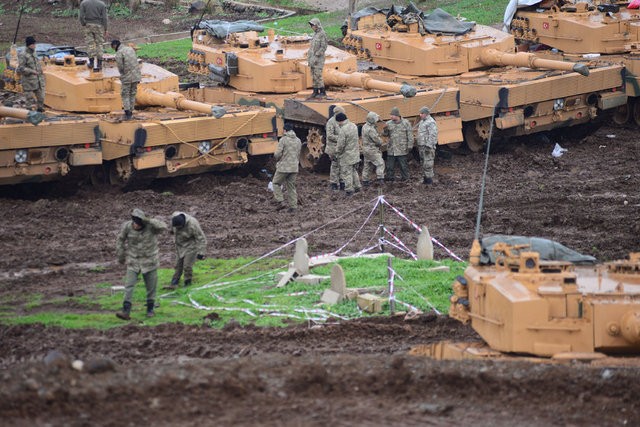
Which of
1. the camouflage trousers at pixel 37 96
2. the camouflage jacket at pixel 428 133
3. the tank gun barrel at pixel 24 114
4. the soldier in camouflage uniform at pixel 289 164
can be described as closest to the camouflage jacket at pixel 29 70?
the camouflage trousers at pixel 37 96

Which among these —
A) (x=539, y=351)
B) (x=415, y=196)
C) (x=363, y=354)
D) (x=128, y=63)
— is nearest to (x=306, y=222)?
(x=415, y=196)

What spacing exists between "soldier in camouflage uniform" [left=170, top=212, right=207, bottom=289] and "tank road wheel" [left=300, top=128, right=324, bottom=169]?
7.07 metres

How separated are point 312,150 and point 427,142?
2.24 metres

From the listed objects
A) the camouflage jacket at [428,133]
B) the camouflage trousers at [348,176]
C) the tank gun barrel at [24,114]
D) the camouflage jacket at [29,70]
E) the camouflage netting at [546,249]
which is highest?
the camouflage netting at [546,249]

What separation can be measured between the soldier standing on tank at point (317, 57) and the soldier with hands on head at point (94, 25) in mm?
3393

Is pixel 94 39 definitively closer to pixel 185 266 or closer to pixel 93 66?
pixel 93 66

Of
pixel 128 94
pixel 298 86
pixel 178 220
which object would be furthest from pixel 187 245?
pixel 298 86

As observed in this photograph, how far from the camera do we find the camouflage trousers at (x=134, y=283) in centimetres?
1312

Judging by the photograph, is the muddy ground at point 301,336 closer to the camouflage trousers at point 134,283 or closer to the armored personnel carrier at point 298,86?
the camouflage trousers at point 134,283

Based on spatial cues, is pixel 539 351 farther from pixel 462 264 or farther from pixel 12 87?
pixel 12 87

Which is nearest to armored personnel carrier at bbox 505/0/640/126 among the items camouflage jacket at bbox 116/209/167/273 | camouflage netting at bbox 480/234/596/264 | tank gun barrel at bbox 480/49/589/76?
tank gun barrel at bbox 480/49/589/76

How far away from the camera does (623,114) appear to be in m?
24.5

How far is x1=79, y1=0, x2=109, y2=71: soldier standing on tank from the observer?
20719 mm

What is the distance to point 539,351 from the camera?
10.1 meters
